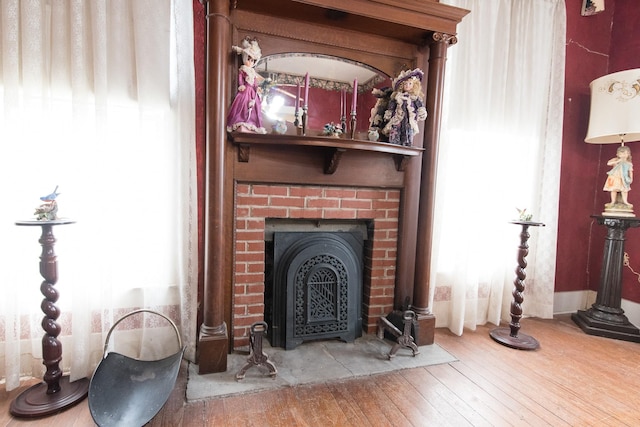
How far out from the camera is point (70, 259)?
160 cm

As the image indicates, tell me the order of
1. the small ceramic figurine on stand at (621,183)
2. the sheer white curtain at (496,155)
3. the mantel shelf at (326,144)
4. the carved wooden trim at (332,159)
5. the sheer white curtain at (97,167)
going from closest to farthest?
the sheer white curtain at (97,167) → the mantel shelf at (326,144) → the carved wooden trim at (332,159) → the sheer white curtain at (496,155) → the small ceramic figurine on stand at (621,183)

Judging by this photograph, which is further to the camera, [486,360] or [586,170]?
[586,170]


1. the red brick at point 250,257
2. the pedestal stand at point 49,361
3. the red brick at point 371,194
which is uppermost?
the red brick at point 371,194

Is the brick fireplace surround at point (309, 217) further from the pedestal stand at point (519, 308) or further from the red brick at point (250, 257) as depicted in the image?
the pedestal stand at point (519, 308)

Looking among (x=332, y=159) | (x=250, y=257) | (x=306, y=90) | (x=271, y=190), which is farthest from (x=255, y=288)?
(x=306, y=90)

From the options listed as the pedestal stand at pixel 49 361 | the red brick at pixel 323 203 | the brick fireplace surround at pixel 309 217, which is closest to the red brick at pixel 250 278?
the brick fireplace surround at pixel 309 217

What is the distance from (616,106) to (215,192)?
273 cm

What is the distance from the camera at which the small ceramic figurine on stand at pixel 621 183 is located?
235 cm

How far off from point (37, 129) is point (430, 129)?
2077 mm

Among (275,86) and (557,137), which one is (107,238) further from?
(557,137)

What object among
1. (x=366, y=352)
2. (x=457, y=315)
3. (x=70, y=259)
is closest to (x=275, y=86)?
(x=70, y=259)

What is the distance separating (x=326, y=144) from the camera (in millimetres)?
1626

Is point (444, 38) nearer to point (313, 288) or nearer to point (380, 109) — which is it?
point (380, 109)

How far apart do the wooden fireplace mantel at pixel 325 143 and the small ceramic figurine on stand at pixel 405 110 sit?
0.34ft
